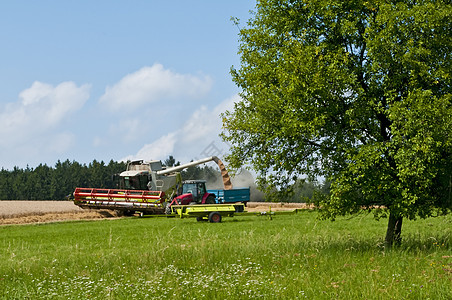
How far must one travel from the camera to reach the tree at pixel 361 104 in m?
13.8

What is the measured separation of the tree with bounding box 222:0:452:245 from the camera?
1379 centimetres

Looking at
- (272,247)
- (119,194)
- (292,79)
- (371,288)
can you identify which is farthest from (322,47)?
(119,194)

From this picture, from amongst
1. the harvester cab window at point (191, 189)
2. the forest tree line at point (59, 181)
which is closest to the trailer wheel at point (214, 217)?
the harvester cab window at point (191, 189)

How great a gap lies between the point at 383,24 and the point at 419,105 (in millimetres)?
2954

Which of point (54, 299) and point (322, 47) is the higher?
point (322, 47)

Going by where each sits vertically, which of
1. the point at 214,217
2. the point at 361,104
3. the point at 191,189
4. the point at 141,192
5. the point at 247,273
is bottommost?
the point at 247,273

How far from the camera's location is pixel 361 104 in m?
15.1

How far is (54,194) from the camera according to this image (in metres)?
104

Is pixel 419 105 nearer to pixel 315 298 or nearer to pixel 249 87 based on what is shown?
pixel 249 87

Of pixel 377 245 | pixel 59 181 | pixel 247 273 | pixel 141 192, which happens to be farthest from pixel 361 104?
pixel 59 181

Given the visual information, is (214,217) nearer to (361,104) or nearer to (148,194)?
(148,194)

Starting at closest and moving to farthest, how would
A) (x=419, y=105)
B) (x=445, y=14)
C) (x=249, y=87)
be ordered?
(x=419, y=105)
(x=445, y=14)
(x=249, y=87)

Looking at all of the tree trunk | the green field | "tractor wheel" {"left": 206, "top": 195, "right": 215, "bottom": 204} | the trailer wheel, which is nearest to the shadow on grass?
the green field

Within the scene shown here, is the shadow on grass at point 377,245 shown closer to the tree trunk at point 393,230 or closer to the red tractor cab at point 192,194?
the tree trunk at point 393,230
